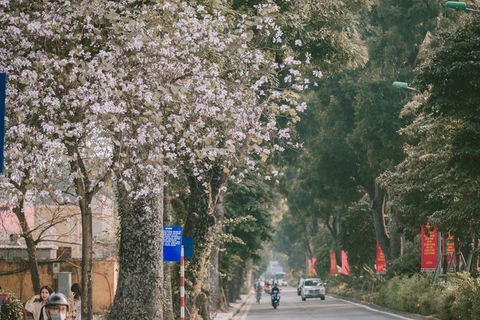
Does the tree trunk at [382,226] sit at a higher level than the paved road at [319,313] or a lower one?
higher

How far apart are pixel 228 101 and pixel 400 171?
19.3 m

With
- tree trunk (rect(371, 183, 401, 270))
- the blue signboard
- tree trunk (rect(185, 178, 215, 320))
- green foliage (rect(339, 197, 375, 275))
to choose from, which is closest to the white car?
green foliage (rect(339, 197, 375, 275))

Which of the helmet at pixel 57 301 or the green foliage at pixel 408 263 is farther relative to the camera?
the green foliage at pixel 408 263

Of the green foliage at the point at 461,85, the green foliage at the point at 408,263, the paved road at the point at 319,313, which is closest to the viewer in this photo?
the green foliage at the point at 461,85

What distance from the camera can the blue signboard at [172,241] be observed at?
20.5 metres

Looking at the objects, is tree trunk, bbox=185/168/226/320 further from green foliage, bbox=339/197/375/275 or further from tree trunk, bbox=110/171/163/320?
green foliage, bbox=339/197/375/275

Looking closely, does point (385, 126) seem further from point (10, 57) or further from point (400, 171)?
point (10, 57)

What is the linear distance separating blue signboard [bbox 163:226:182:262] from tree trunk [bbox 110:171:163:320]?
171 cm

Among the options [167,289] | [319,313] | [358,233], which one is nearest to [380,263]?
[358,233]

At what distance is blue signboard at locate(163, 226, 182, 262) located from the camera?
2045 cm

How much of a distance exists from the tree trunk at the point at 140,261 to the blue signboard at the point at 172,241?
5.60 ft

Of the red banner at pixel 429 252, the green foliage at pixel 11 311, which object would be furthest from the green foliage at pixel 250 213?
the green foliage at pixel 11 311

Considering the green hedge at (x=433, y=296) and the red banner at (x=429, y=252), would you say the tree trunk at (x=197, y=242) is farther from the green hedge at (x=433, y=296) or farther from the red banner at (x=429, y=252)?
the red banner at (x=429, y=252)

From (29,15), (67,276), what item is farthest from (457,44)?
(67,276)
